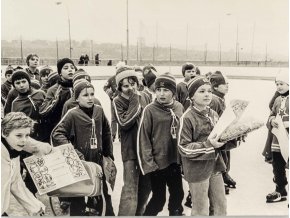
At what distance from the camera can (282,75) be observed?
4266 mm

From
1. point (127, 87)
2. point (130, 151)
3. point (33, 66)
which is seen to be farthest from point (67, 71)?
point (33, 66)

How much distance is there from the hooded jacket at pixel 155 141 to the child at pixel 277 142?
129cm

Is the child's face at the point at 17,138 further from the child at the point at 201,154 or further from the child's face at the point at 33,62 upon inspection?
the child's face at the point at 33,62

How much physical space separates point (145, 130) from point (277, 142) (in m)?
1.58

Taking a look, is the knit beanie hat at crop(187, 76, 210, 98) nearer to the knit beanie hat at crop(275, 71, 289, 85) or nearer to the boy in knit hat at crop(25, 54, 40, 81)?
the knit beanie hat at crop(275, 71, 289, 85)

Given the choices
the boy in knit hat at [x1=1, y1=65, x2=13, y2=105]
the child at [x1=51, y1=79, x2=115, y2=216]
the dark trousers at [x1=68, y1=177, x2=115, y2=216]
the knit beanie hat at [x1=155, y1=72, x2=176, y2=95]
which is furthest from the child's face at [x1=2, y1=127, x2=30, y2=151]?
the boy in knit hat at [x1=1, y1=65, x2=13, y2=105]

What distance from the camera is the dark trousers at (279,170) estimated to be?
4.38 meters

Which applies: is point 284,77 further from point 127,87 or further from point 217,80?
point 127,87

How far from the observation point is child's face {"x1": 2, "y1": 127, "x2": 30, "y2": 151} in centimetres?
358

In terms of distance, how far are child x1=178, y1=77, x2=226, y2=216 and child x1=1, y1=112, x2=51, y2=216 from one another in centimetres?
138

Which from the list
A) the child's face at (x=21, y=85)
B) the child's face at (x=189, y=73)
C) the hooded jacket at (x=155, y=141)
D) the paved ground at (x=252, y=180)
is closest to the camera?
the hooded jacket at (x=155, y=141)

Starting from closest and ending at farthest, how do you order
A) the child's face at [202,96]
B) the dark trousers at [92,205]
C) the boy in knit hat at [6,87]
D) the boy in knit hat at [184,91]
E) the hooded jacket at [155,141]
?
the child's face at [202,96]
the hooded jacket at [155,141]
the dark trousers at [92,205]
the boy in knit hat at [6,87]
the boy in knit hat at [184,91]

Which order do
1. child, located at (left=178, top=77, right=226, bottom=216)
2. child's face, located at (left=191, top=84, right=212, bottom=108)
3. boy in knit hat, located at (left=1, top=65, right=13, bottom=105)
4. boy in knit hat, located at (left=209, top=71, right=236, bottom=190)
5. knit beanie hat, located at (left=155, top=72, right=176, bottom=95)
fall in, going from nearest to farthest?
child, located at (left=178, top=77, right=226, bottom=216)
child's face, located at (left=191, top=84, right=212, bottom=108)
knit beanie hat, located at (left=155, top=72, right=176, bottom=95)
boy in knit hat, located at (left=209, top=71, right=236, bottom=190)
boy in knit hat, located at (left=1, top=65, right=13, bottom=105)

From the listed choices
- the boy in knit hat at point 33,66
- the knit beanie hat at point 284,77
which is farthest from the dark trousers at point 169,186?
the boy in knit hat at point 33,66
